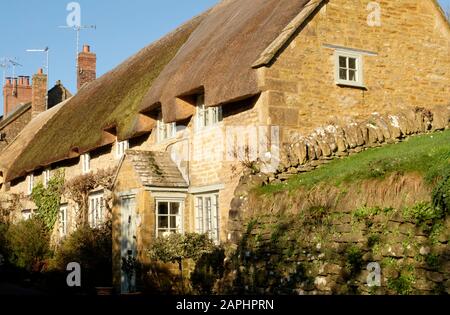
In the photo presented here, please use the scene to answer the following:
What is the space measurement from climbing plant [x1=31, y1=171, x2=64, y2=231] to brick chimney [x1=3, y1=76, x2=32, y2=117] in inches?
600

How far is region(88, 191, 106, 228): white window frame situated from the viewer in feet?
70.0

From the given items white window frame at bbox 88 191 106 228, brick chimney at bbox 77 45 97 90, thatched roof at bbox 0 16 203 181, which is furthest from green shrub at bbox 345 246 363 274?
brick chimney at bbox 77 45 97 90

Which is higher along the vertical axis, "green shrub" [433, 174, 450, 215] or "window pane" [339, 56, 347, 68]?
"window pane" [339, 56, 347, 68]

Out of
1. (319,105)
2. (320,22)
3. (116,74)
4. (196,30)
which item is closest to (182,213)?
(319,105)

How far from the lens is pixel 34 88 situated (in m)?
37.0

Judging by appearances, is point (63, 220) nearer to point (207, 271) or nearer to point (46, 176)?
point (46, 176)

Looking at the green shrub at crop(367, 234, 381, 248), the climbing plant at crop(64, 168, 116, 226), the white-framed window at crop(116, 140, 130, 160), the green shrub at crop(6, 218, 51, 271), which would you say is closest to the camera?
the green shrub at crop(367, 234, 381, 248)

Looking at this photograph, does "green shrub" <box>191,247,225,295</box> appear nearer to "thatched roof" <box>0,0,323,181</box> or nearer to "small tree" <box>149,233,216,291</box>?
"small tree" <box>149,233,216,291</box>

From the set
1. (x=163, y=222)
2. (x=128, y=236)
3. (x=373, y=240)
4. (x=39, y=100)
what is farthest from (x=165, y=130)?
(x=39, y=100)

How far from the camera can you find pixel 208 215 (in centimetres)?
1599

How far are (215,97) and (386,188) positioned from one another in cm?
646

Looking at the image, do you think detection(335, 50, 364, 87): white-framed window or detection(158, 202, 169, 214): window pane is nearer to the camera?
detection(335, 50, 364, 87): white-framed window

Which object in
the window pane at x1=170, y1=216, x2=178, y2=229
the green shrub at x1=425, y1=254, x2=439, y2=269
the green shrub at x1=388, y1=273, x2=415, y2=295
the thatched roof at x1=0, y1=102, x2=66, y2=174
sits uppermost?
the thatched roof at x1=0, y1=102, x2=66, y2=174
